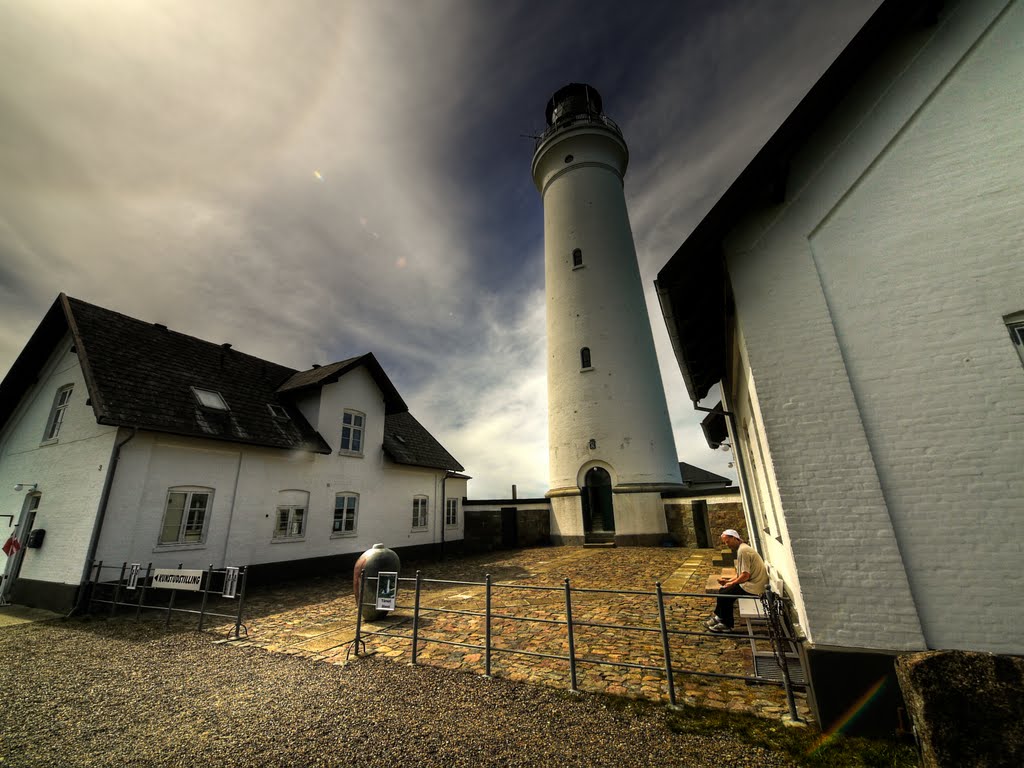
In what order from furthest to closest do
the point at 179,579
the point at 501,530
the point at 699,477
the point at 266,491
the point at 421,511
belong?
the point at 699,477
the point at 501,530
the point at 421,511
the point at 266,491
the point at 179,579

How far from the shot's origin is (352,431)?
16344 millimetres

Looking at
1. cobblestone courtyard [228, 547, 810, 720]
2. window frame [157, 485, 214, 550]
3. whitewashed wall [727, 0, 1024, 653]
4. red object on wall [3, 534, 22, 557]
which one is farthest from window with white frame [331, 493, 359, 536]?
whitewashed wall [727, 0, 1024, 653]

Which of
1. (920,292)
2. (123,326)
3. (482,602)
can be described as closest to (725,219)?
(920,292)

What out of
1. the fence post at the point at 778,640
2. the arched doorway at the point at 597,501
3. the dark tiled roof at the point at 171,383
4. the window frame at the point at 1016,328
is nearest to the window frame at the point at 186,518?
the dark tiled roof at the point at 171,383

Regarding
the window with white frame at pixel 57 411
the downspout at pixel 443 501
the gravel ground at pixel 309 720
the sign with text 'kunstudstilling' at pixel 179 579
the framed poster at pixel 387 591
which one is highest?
the window with white frame at pixel 57 411

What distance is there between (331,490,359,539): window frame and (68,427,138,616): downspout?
20.7 ft

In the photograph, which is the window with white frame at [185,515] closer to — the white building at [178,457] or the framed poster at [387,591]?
the white building at [178,457]

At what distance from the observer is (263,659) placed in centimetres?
612

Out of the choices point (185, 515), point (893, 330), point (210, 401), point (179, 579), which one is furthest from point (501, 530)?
point (893, 330)

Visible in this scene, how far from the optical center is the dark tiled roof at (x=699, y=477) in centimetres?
3378

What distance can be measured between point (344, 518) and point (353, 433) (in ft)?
10.4

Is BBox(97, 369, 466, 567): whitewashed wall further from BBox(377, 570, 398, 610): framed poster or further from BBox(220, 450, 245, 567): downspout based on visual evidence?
→ BBox(377, 570, 398, 610): framed poster

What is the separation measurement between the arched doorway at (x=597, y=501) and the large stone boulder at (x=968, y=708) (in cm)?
1474

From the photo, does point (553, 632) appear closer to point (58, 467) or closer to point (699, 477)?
point (58, 467)
